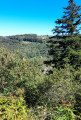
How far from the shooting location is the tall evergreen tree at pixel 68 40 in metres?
9.54

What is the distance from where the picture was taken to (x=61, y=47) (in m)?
10.9

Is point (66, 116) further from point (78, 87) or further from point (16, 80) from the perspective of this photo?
point (16, 80)

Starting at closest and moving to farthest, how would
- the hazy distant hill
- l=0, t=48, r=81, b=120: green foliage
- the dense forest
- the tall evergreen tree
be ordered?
1. l=0, t=48, r=81, b=120: green foliage
2. the dense forest
3. the tall evergreen tree
4. the hazy distant hill

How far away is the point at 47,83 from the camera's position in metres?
3.94

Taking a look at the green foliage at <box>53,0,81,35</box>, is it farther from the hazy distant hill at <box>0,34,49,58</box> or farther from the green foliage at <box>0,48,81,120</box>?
the hazy distant hill at <box>0,34,49,58</box>

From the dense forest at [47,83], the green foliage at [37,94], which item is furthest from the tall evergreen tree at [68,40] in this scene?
the green foliage at [37,94]

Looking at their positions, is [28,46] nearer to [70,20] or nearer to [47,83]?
[70,20]

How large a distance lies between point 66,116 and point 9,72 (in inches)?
188

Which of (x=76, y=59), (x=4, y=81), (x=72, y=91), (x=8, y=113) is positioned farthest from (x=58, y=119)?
(x=76, y=59)

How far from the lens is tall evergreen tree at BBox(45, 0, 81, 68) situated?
9.54m

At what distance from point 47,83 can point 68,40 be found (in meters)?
7.03

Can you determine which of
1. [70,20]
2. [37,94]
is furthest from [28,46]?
[37,94]

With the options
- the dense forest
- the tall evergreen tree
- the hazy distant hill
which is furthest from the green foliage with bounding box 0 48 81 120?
the hazy distant hill

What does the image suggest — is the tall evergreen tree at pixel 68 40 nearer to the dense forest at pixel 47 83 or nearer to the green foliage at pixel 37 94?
the dense forest at pixel 47 83
